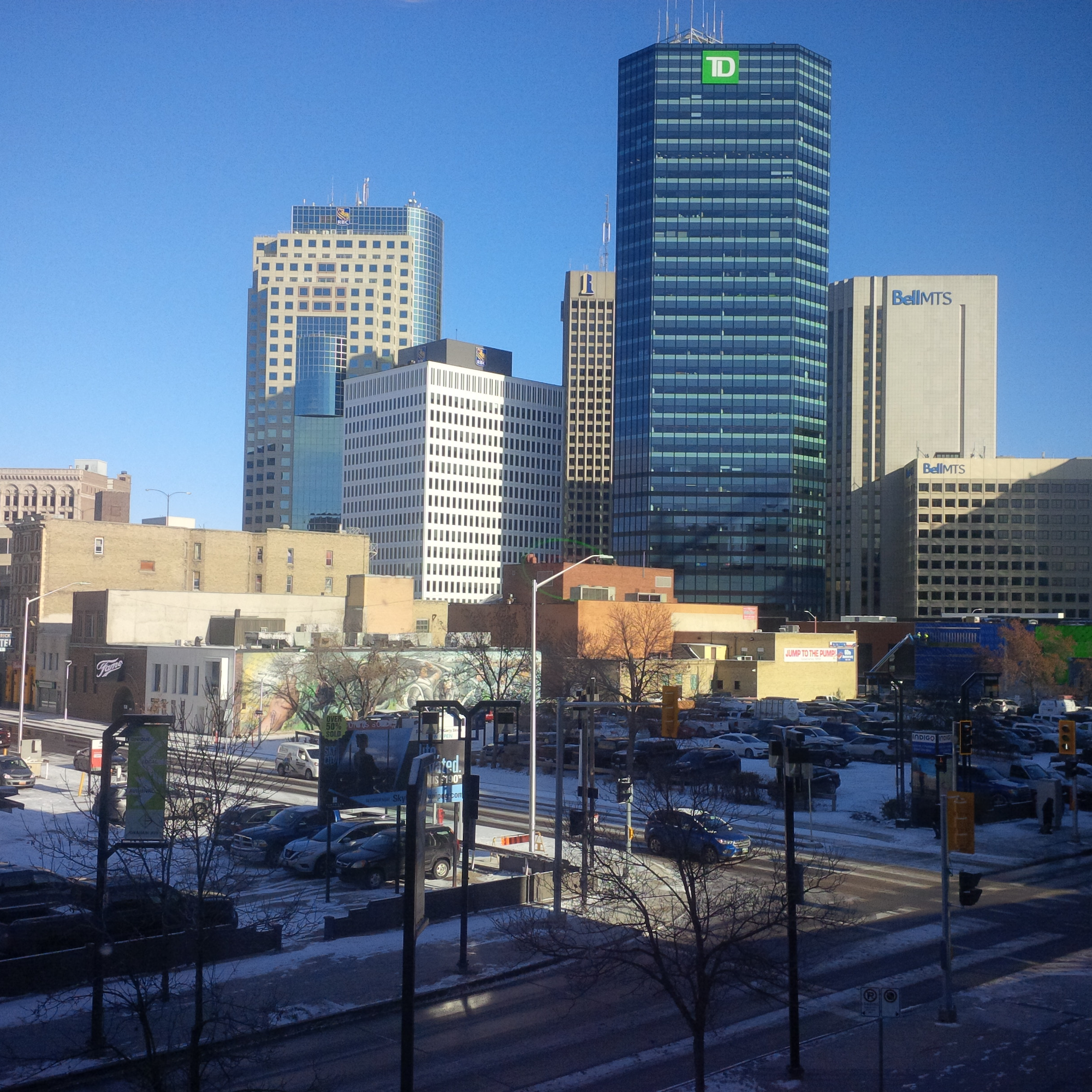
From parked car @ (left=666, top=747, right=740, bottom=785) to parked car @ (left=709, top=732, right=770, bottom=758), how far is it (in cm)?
549

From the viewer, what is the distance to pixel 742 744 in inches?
2298

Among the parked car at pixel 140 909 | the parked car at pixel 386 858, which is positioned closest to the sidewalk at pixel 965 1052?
the parked car at pixel 140 909

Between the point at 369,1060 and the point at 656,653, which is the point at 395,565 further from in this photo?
the point at 369,1060

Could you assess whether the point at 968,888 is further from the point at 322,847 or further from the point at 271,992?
the point at 322,847

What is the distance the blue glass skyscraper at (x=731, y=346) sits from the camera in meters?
154

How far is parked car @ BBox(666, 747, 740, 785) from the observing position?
140ft

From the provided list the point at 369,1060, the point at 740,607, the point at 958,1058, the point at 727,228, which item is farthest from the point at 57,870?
the point at 727,228

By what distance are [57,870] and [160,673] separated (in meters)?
41.6

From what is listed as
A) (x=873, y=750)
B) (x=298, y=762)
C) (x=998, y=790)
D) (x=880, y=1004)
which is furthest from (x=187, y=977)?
(x=873, y=750)

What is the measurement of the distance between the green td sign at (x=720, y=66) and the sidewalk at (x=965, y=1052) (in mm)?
157271

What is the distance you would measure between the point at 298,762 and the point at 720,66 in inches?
5443

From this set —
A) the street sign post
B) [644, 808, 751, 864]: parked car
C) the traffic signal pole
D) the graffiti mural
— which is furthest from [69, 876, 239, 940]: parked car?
the graffiti mural

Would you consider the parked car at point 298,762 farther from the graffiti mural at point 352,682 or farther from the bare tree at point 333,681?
the bare tree at point 333,681

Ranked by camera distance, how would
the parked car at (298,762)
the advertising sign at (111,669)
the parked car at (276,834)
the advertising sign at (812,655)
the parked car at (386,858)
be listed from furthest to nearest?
the advertising sign at (812,655) → the advertising sign at (111,669) → the parked car at (298,762) → the parked car at (276,834) → the parked car at (386,858)
